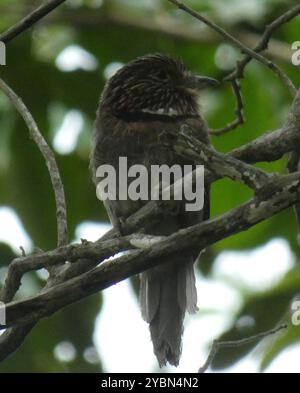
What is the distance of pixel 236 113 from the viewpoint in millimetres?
4590

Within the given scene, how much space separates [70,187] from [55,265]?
4.64ft

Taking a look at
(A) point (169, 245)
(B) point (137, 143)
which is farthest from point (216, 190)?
(A) point (169, 245)

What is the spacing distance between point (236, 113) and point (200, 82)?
0.86 meters

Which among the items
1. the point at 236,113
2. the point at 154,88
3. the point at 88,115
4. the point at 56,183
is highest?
the point at 154,88

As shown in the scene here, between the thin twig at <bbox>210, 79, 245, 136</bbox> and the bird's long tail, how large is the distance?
916 millimetres

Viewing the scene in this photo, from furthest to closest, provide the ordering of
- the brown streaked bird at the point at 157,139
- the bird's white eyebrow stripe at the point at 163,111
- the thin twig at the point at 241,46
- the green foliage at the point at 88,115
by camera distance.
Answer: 1. the bird's white eyebrow stripe at the point at 163,111
2. the brown streaked bird at the point at 157,139
3. the green foliage at the point at 88,115
4. the thin twig at the point at 241,46

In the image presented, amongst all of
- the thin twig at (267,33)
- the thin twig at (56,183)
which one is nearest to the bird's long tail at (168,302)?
the thin twig at (267,33)

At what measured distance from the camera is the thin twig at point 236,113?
4441 millimetres

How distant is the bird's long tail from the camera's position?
497 centimetres

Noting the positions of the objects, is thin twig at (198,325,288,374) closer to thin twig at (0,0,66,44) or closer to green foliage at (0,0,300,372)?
green foliage at (0,0,300,372)

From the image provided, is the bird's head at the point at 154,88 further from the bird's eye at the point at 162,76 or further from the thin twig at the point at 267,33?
the thin twig at the point at 267,33

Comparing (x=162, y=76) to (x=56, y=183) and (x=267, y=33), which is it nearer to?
(x=267, y=33)

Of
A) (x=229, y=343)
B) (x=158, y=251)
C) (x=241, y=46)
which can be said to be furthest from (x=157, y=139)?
(x=158, y=251)

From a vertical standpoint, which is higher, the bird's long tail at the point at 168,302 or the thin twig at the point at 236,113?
the thin twig at the point at 236,113
